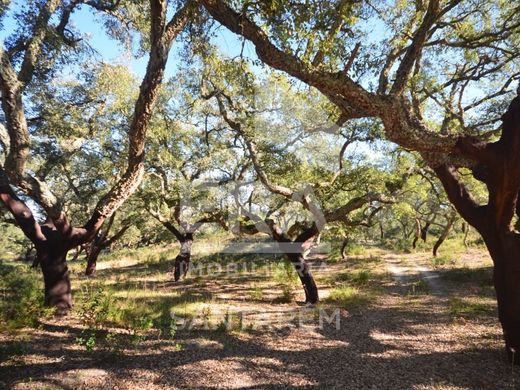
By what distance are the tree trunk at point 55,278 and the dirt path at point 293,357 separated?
2.38ft

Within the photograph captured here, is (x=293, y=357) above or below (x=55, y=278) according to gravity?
below

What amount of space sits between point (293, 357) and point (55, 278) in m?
6.38

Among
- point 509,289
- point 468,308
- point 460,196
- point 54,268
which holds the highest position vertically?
point 460,196

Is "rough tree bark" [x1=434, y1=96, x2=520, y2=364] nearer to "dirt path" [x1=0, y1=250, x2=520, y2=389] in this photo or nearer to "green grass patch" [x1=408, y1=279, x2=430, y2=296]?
"dirt path" [x1=0, y1=250, x2=520, y2=389]

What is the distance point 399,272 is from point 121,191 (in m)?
14.4

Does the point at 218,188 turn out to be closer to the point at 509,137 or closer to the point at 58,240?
the point at 58,240

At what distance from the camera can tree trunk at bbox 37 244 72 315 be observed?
25.7 ft

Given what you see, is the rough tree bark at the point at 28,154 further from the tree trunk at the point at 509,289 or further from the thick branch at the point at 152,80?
the tree trunk at the point at 509,289

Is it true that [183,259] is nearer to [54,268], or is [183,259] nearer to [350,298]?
[54,268]

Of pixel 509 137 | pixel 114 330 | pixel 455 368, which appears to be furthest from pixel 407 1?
pixel 114 330

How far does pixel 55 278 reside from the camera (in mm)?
7965

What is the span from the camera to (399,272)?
631 inches

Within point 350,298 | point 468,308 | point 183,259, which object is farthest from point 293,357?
point 183,259

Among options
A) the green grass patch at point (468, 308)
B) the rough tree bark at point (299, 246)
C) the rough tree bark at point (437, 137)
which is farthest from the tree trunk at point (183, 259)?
the rough tree bark at point (437, 137)
